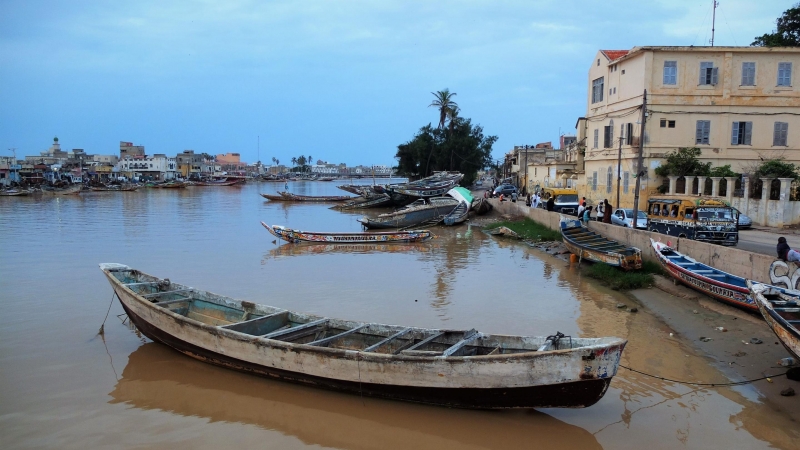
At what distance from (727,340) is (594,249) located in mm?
7178

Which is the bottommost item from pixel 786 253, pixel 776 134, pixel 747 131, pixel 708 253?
pixel 708 253

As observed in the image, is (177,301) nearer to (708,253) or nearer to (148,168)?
(708,253)

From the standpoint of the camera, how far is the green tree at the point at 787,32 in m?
33.3

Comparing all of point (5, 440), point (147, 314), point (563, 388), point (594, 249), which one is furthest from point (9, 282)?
point (594, 249)

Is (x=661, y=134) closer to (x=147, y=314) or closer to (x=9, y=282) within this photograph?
(x=147, y=314)

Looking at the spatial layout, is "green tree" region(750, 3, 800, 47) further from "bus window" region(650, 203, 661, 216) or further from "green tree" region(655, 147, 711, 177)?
"bus window" region(650, 203, 661, 216)

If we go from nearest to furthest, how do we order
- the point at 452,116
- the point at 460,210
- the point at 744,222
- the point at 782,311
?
the point at 782,311
the point at 744,222
the point at 460,210
the point at 452,116

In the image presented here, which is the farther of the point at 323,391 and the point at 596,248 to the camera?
the point at 596,248

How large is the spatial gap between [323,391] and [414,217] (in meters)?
24.0

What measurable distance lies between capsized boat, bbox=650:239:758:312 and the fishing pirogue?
5243 millimetres

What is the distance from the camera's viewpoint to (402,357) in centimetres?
709

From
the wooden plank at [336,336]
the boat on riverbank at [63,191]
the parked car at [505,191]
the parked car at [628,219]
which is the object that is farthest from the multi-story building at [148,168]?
the wooden plank at [336,336]

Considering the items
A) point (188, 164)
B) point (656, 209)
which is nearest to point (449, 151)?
point (656, 209)

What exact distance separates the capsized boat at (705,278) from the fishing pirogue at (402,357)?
5.24m
